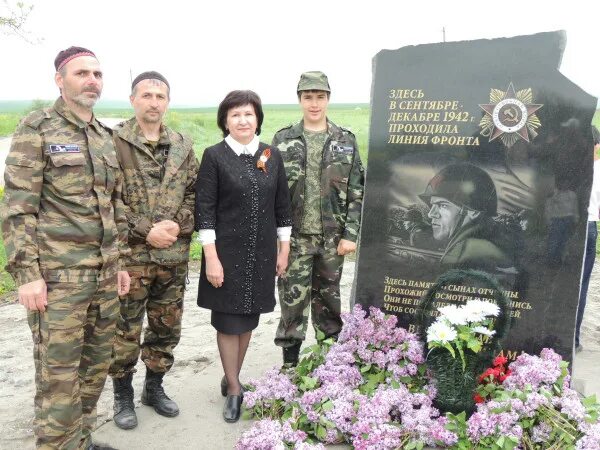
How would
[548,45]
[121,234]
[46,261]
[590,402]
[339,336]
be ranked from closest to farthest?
[46,261] → [121,234] → [590,402] → [548,45] → [339,336]

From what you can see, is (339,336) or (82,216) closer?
(82,216)

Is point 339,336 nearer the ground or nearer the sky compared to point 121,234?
nearer the ground

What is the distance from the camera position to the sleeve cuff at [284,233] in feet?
11.8

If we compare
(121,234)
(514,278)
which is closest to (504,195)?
(514,278)

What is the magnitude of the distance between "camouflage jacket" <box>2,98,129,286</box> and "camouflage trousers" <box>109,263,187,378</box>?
410 mm

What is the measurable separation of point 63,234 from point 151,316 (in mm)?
958

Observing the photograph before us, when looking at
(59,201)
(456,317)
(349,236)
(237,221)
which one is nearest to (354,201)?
(349,236)

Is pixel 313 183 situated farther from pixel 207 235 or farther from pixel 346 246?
pixel 207 235

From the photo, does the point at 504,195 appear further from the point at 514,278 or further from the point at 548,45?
the point at 548,45

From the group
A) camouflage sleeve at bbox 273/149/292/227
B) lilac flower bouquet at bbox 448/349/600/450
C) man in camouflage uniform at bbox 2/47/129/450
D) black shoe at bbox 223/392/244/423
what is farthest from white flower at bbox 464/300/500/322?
man in camouflage uniform at bbox 2/47/129/450

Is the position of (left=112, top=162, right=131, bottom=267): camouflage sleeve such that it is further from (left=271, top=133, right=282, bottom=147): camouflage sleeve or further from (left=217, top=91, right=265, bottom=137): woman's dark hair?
(left=271, top=133, right=282, bottom=147): camouflage sleeve

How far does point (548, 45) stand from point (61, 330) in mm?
3441

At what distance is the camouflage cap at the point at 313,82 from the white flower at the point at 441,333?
1.69 meters

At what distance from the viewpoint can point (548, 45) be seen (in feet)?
12.0
